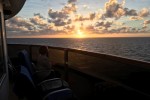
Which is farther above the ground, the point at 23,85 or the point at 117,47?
the point at 23,85

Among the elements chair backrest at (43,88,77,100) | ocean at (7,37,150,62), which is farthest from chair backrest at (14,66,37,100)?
ocean at (7,37,150,62)

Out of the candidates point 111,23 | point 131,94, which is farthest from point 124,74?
point 111,23

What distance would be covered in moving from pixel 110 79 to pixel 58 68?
7.87 feet

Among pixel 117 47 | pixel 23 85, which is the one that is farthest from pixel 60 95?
pixel 117 47

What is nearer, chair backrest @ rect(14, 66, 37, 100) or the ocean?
chair backrest @ rect(14, 66, 37, 100)

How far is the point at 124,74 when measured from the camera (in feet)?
13.6

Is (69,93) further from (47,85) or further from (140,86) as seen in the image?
(140,86)

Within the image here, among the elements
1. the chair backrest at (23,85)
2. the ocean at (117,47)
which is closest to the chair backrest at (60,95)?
the chair backrest at (23,85)

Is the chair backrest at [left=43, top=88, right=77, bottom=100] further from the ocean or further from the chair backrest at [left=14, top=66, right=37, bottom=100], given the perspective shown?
the ocean

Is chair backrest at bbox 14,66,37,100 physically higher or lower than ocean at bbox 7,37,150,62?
higher

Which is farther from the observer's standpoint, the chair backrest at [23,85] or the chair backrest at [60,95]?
the chair backrest at [60,95]

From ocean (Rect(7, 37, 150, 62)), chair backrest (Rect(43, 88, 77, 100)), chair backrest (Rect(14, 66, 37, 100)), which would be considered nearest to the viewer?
chair backrest (Rect(14, 66, 37, 100))

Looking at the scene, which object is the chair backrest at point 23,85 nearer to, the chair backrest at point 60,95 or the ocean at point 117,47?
the chair backrest at point 60,95

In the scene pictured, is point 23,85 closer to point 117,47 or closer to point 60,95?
point 60,95
